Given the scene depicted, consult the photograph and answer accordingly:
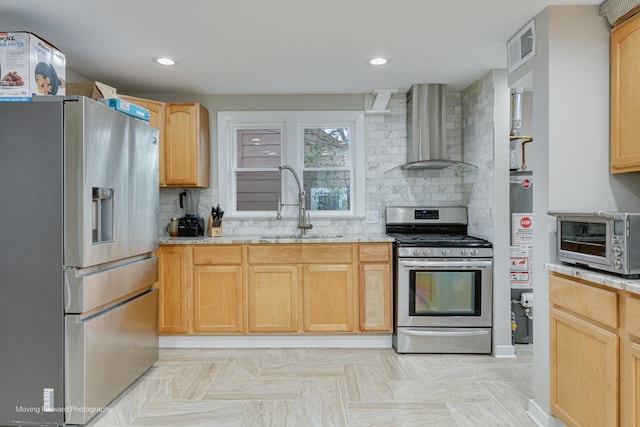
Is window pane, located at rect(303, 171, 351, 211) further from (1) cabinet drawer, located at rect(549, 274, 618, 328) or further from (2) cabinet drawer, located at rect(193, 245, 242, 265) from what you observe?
(1) cabinet drawer, located at rect(549, 274, 618, 328)

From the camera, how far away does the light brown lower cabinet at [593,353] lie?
1622 millimetres

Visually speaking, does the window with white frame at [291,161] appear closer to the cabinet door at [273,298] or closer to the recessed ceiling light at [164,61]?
the cabinet door at [273,298]

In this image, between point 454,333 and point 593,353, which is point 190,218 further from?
point 593,353

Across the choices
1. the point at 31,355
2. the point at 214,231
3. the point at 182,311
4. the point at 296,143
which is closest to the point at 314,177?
the point at 296,143

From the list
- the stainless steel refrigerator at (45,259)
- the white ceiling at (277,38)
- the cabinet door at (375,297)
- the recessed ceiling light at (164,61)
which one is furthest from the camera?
the cabinet door at (375,297)

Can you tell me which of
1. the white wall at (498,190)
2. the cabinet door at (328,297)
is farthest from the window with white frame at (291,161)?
the white wall at (498,190)

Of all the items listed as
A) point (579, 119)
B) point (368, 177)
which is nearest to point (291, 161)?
point (368, 177)

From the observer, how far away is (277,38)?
275 centimetres

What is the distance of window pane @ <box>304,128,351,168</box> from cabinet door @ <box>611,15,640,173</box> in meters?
2.46

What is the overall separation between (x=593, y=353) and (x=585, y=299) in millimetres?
242

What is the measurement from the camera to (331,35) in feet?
8.86

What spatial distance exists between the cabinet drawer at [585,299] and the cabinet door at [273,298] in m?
2.07

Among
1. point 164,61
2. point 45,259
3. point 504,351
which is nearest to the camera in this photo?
point 45,259

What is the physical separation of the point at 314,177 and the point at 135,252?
202 cm
